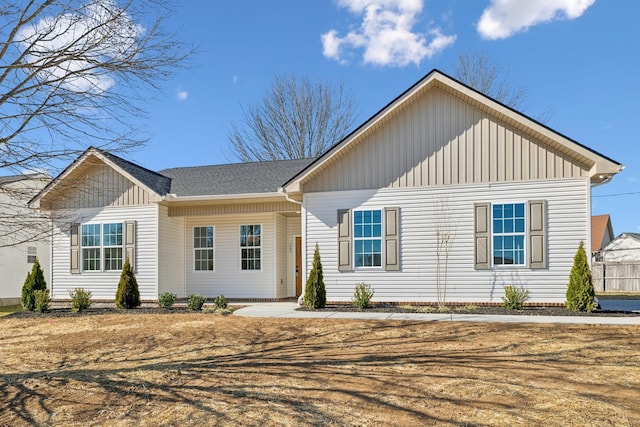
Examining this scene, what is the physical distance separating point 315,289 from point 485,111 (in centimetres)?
609

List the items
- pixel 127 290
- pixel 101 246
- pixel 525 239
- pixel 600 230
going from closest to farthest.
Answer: pixel 525 239
pixel 127 290
pixel 101 246
pixel 600 230

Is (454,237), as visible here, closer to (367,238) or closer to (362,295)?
(367,238)

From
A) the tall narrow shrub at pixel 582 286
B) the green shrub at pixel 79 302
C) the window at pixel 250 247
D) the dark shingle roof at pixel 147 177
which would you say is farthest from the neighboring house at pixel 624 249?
the green shrub at pixel 79 302

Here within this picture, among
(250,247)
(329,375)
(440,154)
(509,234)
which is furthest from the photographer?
(250,247)

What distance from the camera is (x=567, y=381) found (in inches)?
227

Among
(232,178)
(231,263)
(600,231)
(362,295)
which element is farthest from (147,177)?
(600,231)

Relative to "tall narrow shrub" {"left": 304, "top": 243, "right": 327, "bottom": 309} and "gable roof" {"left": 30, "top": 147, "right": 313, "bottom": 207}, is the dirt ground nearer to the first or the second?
"tall narrow shrub" {"left": 304, "top": 243, "right": 327, "bottom": 309}

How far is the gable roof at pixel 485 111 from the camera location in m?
11.0

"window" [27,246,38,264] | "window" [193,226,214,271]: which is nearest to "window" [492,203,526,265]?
"window" [193,226,214,271]

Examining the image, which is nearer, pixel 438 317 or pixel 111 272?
pixel 438 317

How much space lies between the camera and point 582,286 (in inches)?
424

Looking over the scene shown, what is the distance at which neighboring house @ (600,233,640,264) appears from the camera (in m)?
31.8

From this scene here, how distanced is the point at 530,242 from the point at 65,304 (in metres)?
13.7

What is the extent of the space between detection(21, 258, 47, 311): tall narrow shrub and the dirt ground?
4834 millimetres
